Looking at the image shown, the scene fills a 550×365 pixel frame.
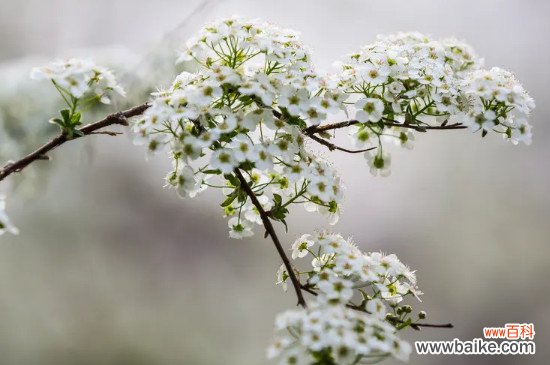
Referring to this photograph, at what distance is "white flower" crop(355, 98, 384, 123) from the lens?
1162 millimetres

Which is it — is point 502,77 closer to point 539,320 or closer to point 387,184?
point 387,184

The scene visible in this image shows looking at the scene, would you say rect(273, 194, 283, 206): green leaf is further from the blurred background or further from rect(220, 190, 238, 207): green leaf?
the blurred background

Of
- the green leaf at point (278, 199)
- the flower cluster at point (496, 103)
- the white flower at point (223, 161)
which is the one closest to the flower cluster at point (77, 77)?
the white flower at point (223, 161)

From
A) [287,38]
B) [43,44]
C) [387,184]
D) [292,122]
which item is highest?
[43,44]

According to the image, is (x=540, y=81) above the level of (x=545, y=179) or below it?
above

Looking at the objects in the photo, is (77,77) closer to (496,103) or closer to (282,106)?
(282,106)

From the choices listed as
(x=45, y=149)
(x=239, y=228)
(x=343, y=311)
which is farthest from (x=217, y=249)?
(x=343, y=311)

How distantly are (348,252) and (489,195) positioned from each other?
4150mm

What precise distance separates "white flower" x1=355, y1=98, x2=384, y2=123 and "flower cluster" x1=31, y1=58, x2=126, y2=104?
0.39 meters

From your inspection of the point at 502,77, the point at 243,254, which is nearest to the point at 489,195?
the point at 243,254

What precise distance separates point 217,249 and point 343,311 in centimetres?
415

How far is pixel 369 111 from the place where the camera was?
3.82 feet

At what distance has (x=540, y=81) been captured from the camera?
4.78m

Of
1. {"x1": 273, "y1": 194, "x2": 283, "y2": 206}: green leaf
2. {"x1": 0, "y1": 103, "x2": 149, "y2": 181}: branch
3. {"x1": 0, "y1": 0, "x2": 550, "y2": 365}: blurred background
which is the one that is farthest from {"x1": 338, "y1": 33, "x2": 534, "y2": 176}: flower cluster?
{"x1": 0, "y1": 0, "x2": 550, "y2": 365}: blurred background
